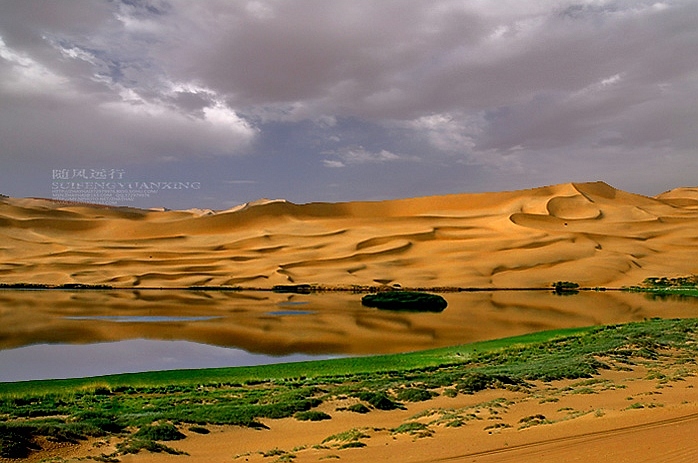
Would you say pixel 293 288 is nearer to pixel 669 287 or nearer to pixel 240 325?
pixel 240 325

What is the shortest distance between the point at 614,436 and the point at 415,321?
937 inches

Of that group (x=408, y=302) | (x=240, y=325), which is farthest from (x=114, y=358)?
(x=408, y=302)

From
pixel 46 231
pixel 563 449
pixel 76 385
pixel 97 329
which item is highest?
pixel 46 231

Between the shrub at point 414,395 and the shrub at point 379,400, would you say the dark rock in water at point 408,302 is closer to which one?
the shrub at point 414,395

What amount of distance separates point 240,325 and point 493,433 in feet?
71.5

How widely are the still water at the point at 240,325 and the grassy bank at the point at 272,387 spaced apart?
8.74 ft

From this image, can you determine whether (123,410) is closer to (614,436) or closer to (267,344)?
(614,436)

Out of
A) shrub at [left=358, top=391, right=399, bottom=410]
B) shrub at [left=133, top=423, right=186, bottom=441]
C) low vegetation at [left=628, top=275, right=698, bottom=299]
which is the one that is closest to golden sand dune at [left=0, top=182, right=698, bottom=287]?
low vegetation at [left=628, top=275, right=698, bottom=299]

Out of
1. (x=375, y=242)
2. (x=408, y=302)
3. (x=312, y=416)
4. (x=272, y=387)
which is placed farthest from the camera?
(x=375, y=242)

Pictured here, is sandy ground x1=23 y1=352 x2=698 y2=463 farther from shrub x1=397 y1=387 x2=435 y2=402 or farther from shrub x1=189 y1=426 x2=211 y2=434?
shrub x1=397 y1=387 x2=435 y2=402

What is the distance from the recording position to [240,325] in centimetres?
2992

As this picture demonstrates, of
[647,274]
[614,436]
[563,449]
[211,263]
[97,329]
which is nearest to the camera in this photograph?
[563,449]

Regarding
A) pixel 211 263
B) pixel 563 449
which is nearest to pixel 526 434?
pixel 563 449

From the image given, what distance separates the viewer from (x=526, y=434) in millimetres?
9266
